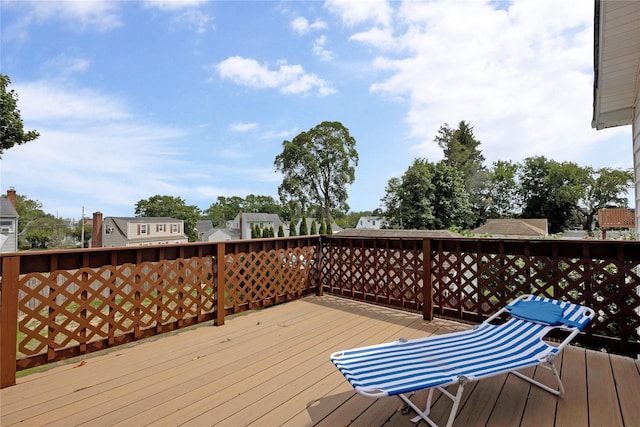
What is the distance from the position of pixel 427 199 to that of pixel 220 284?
22.8 m

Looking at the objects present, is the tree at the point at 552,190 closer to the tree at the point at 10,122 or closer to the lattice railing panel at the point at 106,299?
the lattice railing panel at the point at 106,299

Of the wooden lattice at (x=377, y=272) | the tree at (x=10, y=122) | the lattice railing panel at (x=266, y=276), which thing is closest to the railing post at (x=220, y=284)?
the lattice railing panel at (x=266, y=276)

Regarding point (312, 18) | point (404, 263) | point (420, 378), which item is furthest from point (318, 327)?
point (312, 18)

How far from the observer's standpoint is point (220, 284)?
3742mm

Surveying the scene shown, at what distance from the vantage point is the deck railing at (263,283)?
8.63 ft

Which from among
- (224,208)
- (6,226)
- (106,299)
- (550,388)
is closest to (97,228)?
(6,226)

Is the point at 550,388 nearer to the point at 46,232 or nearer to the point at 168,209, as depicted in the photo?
the point at 46,232

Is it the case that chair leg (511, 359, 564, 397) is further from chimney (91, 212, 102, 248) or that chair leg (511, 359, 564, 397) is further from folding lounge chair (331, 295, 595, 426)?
chimney (91, 212, 102, 248)

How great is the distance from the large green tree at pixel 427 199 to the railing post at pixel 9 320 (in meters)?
23.7

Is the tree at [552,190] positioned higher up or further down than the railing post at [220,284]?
higher up

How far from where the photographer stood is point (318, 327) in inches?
141

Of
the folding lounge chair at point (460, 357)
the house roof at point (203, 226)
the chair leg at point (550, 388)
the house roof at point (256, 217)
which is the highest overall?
the house roof at point (256, 217)

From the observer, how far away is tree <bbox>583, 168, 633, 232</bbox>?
89.8ft

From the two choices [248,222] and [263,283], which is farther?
[248,222]
